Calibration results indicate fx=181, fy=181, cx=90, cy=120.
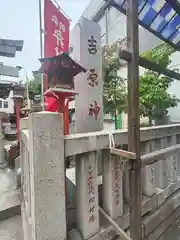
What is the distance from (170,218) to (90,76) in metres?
3.15

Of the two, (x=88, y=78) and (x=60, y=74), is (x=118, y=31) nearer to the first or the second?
(x=88, y=78)

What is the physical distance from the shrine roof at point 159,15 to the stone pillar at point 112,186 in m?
2.14

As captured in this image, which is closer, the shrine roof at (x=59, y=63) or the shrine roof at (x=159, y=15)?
the shrine roof at (x=59, y=63)

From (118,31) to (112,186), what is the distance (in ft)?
35.0

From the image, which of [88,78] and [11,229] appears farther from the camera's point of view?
[88,78]

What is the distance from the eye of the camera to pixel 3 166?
19.1 ft

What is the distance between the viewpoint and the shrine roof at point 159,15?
101 inches

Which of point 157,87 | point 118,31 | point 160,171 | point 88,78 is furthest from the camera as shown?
point 118,31

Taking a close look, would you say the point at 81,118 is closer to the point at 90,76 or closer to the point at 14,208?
A: the point at 90,76

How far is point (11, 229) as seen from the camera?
112 inches

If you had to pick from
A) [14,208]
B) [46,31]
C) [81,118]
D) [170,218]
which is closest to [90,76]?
[81,118]

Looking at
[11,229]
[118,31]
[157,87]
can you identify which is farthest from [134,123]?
[118,31]

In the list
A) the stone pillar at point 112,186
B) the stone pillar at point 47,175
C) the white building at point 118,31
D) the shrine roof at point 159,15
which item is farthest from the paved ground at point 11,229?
the white building at point 118,31

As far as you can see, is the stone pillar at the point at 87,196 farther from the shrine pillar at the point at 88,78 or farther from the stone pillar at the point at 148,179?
the shrine pillar at the point at 88,78
